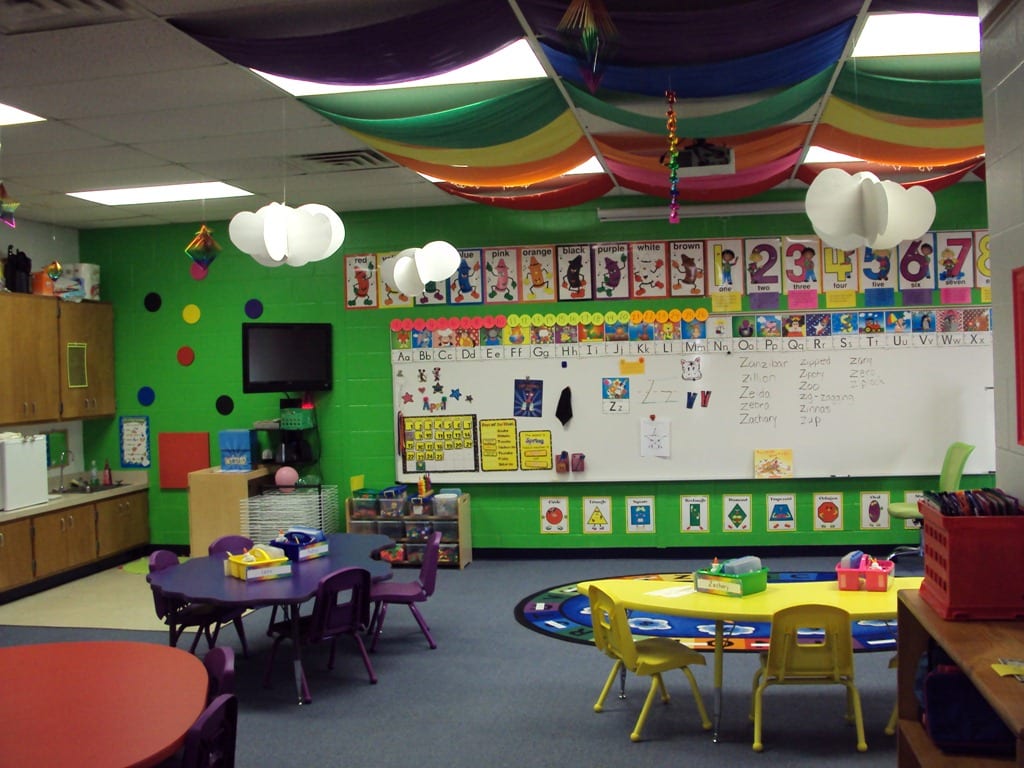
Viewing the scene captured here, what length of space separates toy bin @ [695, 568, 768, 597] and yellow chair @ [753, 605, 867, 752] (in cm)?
41

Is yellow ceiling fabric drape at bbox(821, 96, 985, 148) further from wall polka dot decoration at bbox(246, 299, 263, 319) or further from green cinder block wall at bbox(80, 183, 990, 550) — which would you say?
wall polka dot decoration at bbox(246, 299, 263, 319)

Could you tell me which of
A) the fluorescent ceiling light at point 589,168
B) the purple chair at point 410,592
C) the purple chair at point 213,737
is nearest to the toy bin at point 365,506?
the purple chair at point 410,592

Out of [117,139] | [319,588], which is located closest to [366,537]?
[319,588]

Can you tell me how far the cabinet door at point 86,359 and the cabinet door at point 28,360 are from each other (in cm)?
13

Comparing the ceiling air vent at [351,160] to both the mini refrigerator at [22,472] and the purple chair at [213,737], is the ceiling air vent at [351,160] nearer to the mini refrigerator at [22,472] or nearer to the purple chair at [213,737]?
the mini refrigerator at [22,472]

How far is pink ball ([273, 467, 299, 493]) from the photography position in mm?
8078

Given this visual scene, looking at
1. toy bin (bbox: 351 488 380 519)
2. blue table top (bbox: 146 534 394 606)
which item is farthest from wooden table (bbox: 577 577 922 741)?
toy bin (bbox: 351 488 380 519)

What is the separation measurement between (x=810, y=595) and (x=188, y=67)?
3902 mm

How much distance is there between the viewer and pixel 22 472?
738cm

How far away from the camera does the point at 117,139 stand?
5617 millimetres

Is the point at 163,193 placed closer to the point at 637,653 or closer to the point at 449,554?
the point at 449,554

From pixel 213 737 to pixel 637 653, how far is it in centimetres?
228

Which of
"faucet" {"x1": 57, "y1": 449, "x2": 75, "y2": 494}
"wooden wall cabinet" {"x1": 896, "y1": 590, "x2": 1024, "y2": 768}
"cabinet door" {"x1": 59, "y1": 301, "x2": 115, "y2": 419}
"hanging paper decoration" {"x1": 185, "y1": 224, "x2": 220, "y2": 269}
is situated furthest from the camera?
"faucet" {"x1": 57, "y1": 449, "x2": 75, "y2": 494}

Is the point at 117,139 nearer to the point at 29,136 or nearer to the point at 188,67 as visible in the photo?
the point at 29,136
